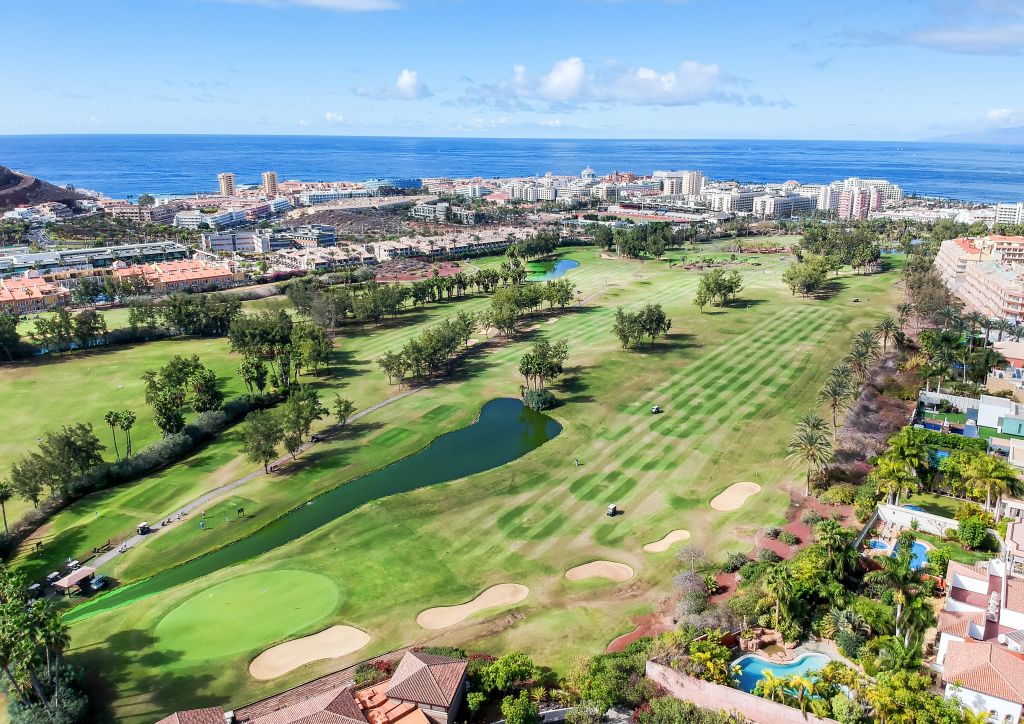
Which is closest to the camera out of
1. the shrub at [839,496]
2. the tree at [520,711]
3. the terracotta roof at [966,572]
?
the tree at [520,711]

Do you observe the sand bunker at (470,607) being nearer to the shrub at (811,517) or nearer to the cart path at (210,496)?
the shrub at (811,517)

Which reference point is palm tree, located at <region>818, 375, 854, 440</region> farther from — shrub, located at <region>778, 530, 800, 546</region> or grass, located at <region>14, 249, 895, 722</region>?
shrub, located at <region>778, 530, 800, 546</region>

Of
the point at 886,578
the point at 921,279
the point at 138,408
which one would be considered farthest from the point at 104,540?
the point at 921,279

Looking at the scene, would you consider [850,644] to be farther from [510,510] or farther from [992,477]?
[510,510]

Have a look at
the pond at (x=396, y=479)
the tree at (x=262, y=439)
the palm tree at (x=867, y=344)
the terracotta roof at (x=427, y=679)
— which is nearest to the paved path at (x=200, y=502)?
the tree at (x=262, y=439)

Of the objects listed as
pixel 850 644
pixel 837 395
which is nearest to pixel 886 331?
pixel 837 395

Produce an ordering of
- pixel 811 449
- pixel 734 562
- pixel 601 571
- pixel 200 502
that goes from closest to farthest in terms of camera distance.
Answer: pixel 734 562, pixel 601 571, pixel 811 449, pixel 200 502
